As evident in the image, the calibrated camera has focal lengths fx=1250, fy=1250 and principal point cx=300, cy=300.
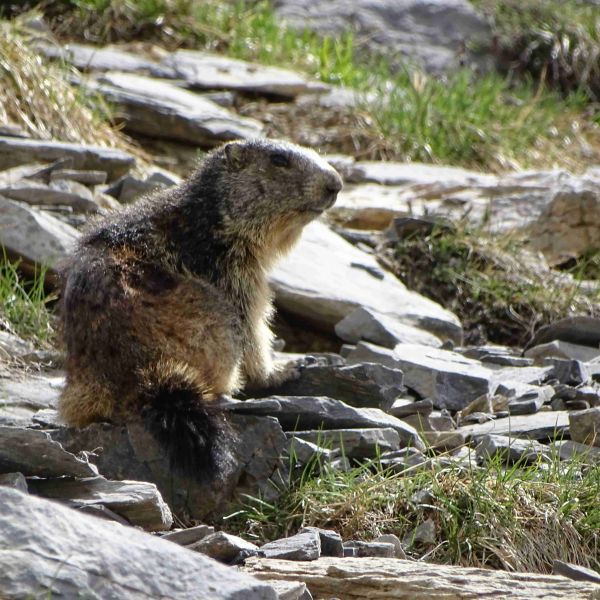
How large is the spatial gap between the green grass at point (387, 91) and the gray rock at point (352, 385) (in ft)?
16.6

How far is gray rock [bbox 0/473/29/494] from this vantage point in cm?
421

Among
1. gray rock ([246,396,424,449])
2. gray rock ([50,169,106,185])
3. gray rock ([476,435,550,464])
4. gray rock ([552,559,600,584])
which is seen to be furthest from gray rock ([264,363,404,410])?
gray rock ([50,169,106,185])

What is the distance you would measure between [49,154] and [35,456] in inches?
177

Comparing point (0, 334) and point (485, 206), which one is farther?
point (485, 206)

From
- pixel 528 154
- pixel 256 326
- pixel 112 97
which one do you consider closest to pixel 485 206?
pixel 528 154

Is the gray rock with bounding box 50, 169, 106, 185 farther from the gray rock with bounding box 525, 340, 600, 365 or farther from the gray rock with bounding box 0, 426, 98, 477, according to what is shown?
the gray rock with bounding box 0, 426, 98, 477

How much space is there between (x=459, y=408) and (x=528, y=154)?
17.6 ft

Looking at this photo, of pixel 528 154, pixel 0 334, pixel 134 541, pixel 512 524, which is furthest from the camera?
pixel 528 154

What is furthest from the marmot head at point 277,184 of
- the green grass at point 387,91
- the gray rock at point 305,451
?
the green grass at point 387,91

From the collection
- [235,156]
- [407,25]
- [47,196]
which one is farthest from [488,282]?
[407,25]

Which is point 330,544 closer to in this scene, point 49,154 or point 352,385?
point 352,385

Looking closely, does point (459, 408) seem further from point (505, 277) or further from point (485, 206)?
point (485, 206)

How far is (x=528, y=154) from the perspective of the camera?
11.4 meters

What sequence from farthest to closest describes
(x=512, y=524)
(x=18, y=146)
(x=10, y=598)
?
(x=18, y=146), (x=512, y=524), (x=10, y=598)
